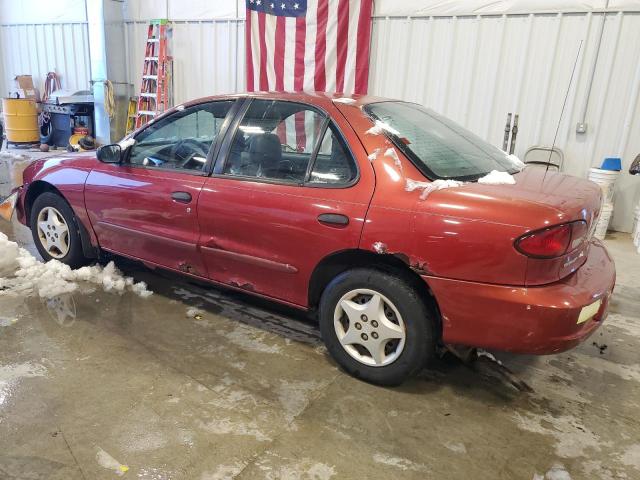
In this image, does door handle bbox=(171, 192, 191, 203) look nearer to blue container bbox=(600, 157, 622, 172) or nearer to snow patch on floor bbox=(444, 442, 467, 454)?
snow patch on floor bbox=(444, 442, 467, 454)

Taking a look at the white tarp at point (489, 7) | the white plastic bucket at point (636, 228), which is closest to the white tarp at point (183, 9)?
the white tarp at point (489, 7)

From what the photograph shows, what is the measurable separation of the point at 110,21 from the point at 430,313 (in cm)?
930

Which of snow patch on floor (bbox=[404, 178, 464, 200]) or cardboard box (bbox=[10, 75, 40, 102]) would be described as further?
cardboard box (bbox=[10, 75, 40, 102])

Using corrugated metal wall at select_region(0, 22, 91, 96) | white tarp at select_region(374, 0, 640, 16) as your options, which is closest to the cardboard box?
corrugated metal wall at select_region(0, 22, 91, 96)

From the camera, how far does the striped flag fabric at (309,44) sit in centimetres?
704

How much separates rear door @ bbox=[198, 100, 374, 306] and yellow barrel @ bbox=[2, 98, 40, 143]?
9534 mm

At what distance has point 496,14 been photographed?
20.1 ft

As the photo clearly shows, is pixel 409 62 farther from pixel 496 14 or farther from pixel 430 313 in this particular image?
pixel 430 313

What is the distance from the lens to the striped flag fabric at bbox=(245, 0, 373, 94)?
23.1ft

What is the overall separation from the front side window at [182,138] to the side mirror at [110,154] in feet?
0.28

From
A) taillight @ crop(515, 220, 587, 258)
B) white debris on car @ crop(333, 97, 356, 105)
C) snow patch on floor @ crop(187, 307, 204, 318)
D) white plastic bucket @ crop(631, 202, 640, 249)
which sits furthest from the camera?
white plastic bucket @ crop(631, 202, 640, 249)

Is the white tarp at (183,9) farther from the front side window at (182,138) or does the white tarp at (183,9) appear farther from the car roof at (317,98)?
the car roof at (317,98)

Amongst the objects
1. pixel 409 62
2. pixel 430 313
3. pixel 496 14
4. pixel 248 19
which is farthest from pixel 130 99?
pixel 430 313

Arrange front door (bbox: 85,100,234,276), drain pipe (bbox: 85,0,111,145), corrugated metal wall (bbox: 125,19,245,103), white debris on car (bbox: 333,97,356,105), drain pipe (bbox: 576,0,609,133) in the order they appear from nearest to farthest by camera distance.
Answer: white debris on car (bbox: 333,97,356,105) → front door (bbox: 85,100,234,276) → drain pipe (bbox: 576,0,609,133) → corrugated metal wall (bbox: 125,19,245,103) → drain pipe (bbox: 85,0,111,145)
